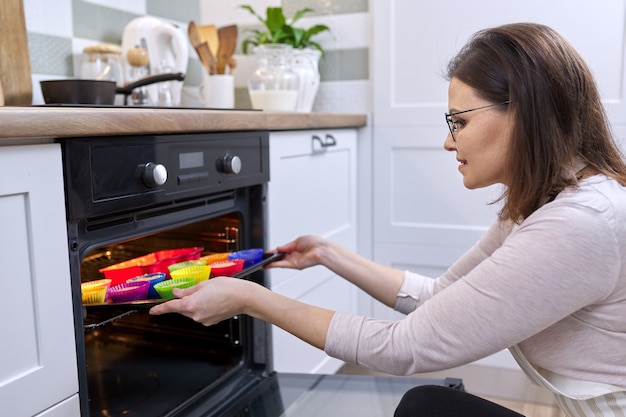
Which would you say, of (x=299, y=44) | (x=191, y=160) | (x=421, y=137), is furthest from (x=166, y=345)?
(x=299, y=44)

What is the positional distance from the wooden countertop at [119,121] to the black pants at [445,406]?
66cm

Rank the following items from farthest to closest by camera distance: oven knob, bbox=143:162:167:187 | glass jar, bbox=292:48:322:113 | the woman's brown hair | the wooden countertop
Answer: glass jar, bbox=292:48:322:113, oven knob, bbox=143:162:167:187, the woman's brown hair, the wooden countertop

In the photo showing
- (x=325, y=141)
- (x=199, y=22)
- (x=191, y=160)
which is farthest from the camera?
(x=199, y=22)

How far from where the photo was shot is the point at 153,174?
3.66 ft

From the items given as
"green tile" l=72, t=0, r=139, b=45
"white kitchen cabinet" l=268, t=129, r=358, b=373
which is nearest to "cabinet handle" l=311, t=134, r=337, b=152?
"white kitchen cabinet" l=268, t=129, r=358, b=373

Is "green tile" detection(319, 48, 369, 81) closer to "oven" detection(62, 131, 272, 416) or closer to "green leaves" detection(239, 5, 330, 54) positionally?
"green leaves" detection(239, 5, 330, 54)

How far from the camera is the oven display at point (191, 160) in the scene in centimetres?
123

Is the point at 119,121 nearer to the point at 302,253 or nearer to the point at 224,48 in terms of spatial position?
the point at 302,253

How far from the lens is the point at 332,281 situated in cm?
214

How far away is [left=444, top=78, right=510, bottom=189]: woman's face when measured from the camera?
1018mm

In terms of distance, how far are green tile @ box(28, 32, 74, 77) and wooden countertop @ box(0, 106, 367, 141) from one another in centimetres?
70

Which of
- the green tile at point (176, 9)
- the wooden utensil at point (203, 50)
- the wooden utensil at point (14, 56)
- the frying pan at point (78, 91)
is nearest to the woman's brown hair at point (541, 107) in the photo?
the frying pan at point (78, 91)

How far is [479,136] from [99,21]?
1409 millimetres

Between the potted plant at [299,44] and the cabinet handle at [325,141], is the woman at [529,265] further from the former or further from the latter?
the potted plant at [299,44]
